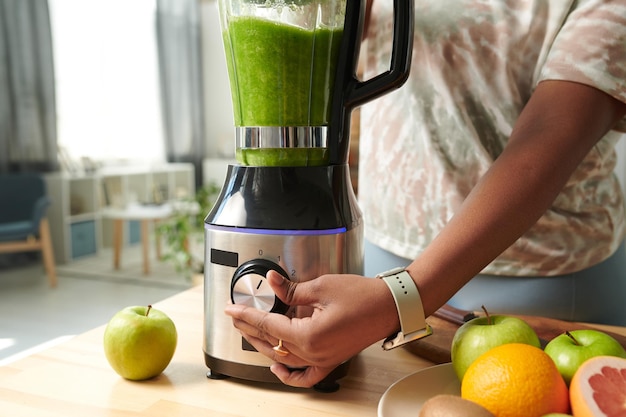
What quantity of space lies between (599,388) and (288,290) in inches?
11.9

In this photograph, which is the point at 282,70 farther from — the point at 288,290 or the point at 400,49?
the point at 288,290

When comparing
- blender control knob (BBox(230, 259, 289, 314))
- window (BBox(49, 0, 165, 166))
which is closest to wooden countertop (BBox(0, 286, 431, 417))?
blender control knob (BBox(230, 259, 289, 314))

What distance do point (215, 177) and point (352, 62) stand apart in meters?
6.96

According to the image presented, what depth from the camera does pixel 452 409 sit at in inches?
19.0

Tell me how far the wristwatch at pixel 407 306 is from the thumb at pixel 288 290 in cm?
8

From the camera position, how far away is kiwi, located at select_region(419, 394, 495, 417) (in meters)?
0.48

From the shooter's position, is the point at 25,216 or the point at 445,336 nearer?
the point at 445,336

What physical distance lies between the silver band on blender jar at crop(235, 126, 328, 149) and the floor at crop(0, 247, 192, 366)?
2521 mm

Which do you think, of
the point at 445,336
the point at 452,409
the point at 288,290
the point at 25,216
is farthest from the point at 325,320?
the point at 25,216

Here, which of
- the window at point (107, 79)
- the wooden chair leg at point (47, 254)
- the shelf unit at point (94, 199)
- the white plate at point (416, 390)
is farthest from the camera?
the window at point (107, 79)

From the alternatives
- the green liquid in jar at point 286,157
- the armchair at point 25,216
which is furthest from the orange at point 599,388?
the armchair at point 25,216

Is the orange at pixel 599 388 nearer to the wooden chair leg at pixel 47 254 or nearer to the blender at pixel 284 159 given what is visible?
the blender at pixel 284 159

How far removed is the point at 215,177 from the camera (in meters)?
7.58

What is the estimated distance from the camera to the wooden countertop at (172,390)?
2.11ft
